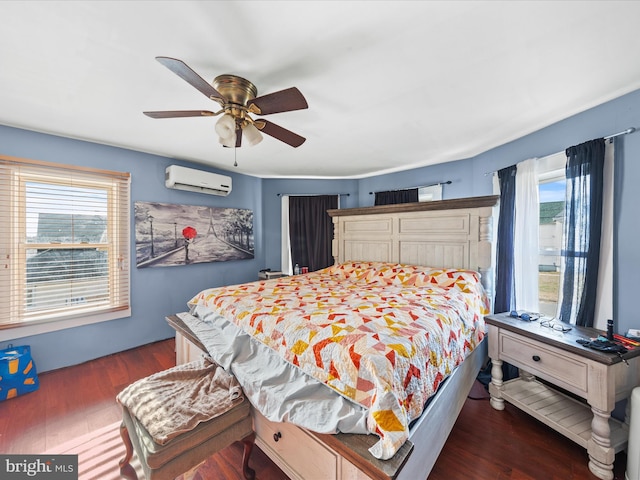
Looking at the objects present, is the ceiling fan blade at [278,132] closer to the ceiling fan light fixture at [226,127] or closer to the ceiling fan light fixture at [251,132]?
the ceiling fan light fixture at [251,132]

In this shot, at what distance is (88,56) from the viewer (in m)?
1.44

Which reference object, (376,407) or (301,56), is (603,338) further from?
(301,56)

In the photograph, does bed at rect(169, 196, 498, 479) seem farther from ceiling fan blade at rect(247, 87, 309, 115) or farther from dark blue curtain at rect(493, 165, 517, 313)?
ceiling fan blade at rect(247, 87, 309, 115)

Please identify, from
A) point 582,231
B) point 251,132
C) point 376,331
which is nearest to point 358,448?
point 376,331

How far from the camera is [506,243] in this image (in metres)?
2.49

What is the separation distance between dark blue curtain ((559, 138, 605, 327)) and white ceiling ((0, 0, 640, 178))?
414 mm

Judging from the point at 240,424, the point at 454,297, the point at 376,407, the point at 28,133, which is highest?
the point at 28,133

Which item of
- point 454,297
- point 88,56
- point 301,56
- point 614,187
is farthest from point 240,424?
point 614,187

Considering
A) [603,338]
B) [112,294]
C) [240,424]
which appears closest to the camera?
[240,424]

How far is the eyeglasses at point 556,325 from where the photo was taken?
1831 mm

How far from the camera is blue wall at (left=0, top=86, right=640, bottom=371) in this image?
1744 millimetres

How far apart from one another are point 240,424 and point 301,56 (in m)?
2.01

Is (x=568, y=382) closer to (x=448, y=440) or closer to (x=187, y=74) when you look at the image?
(x=448, y=440)

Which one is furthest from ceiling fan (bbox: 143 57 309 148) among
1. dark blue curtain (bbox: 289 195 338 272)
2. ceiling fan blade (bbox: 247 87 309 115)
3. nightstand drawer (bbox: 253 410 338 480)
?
dark blue curtain (bbox: 289 195 338 272)
